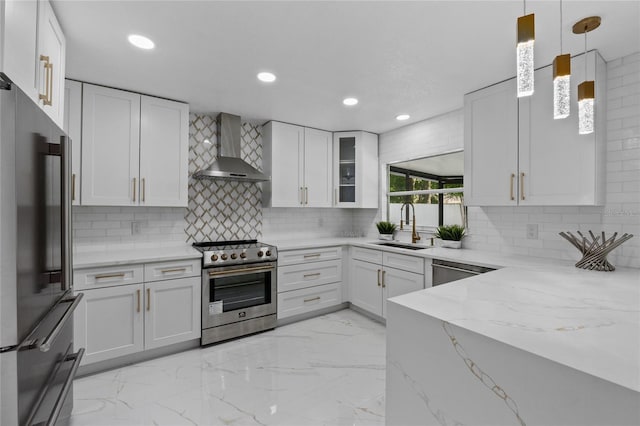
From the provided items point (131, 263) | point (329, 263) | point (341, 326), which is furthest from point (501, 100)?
point (131, 263)

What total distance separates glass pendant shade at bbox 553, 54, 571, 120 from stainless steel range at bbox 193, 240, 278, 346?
8.51ft

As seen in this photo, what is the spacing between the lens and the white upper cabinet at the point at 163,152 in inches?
108

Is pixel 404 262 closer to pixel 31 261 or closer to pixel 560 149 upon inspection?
pixel 560 149

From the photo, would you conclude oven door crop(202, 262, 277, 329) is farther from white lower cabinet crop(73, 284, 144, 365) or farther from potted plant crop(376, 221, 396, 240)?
potted plant crop(376, 221, 396, 240)

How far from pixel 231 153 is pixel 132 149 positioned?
970mm

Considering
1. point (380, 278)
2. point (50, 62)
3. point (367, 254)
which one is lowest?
point (380, 278)

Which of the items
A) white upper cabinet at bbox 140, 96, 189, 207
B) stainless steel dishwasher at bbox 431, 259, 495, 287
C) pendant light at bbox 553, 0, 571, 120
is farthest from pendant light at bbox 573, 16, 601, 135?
white upper cabinet at bbox 140, 96, 189, 207

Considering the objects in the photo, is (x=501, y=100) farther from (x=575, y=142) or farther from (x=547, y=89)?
(x=575, y=142)

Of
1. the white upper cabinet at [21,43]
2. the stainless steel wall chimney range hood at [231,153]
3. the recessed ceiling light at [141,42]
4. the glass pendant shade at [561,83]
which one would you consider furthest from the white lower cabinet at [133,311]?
the glass pendant shade at [561,83]

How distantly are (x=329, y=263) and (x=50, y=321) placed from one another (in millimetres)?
2673

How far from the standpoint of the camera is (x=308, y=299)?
11.2 ft

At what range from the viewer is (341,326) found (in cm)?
325

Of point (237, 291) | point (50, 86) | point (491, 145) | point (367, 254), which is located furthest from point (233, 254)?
point (491, 145)

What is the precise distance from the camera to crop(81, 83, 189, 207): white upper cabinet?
2.49 metres
